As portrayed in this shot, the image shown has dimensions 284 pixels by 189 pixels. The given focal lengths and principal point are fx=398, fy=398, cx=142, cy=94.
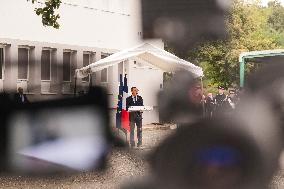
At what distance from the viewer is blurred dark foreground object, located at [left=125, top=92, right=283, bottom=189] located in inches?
11.0

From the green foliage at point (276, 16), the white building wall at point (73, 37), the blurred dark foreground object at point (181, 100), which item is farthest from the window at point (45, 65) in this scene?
the green foliage at point (276, 16)

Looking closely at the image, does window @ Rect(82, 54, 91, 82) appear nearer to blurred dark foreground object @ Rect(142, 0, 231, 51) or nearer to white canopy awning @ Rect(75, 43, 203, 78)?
white canopy awning @ Rect(75, 43, 203, 78)

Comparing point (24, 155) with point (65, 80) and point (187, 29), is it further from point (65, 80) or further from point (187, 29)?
point (187, 29)

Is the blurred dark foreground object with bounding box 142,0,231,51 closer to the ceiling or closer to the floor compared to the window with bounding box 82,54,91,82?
closer to the ceiling

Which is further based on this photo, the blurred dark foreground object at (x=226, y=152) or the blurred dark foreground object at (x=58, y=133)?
the blurred dark foreground object at (x=58, y=133)

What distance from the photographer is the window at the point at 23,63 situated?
0.36 metres

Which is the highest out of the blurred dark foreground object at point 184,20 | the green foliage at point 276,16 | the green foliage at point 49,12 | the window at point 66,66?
the green foliage at point 49,12

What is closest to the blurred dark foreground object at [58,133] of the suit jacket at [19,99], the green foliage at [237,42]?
the suit jacket at [19,99]

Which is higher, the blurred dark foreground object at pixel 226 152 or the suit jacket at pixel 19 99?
the suit jacket at pixel 19 99

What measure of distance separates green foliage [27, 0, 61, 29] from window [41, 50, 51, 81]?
37 millimetres

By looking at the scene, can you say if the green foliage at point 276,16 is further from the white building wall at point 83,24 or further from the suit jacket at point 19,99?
the suit jacket at point 19,99

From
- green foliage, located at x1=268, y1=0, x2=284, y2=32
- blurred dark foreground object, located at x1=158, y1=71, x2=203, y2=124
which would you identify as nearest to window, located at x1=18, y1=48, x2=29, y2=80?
blurred dark foreground object, located at x1=158, y1=71, x2=203, y2=124

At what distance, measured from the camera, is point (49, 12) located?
0.49m

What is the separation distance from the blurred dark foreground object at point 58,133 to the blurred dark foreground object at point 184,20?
0.46 ft
